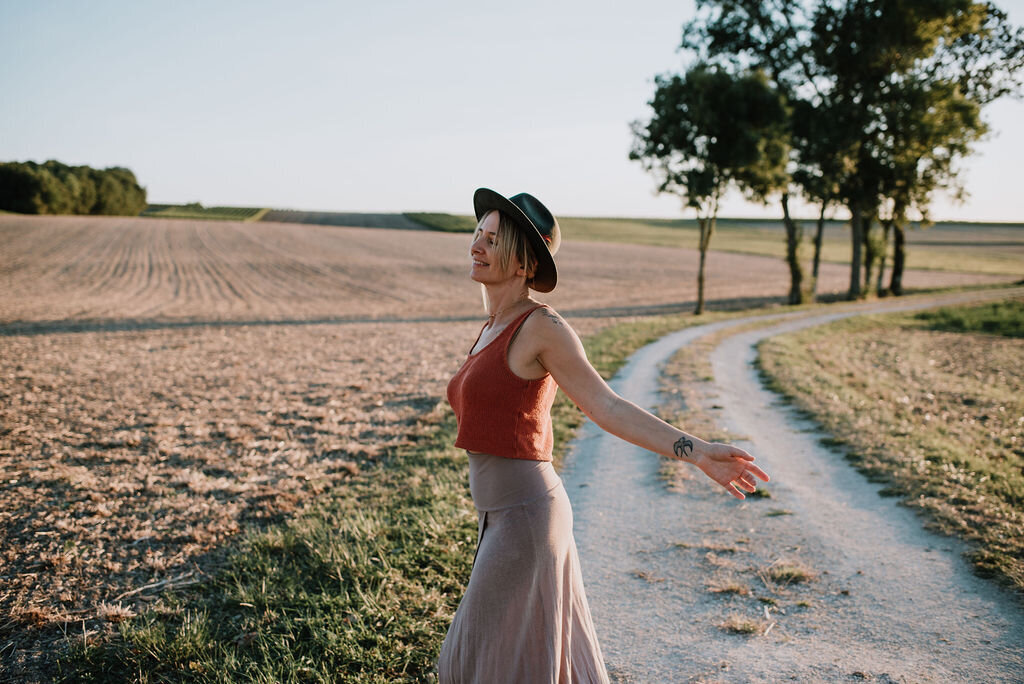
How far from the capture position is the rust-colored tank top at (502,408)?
2.65 metres

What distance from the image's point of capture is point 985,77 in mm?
29266

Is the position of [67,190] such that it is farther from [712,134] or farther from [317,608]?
[317,608]

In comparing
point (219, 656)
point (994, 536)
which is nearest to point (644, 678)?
point (219, 656)

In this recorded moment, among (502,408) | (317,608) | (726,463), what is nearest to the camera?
(726,463)

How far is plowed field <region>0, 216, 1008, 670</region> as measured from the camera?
209 inches

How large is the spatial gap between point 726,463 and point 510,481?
84 centimetres

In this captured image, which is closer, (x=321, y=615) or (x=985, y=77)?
(x=321, y=615)

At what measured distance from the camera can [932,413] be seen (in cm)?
1009

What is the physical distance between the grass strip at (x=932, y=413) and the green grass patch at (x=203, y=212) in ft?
311

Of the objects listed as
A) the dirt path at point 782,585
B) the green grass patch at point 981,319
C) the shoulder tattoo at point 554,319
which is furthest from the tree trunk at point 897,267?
the shoulder tattoo at point 554,319

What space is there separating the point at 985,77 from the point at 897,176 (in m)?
5.24

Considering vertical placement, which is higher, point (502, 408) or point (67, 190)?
point (67, 190)

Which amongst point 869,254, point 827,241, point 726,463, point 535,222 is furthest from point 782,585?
point 827,241

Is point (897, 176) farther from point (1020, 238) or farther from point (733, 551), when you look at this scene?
point (1020, 238)
